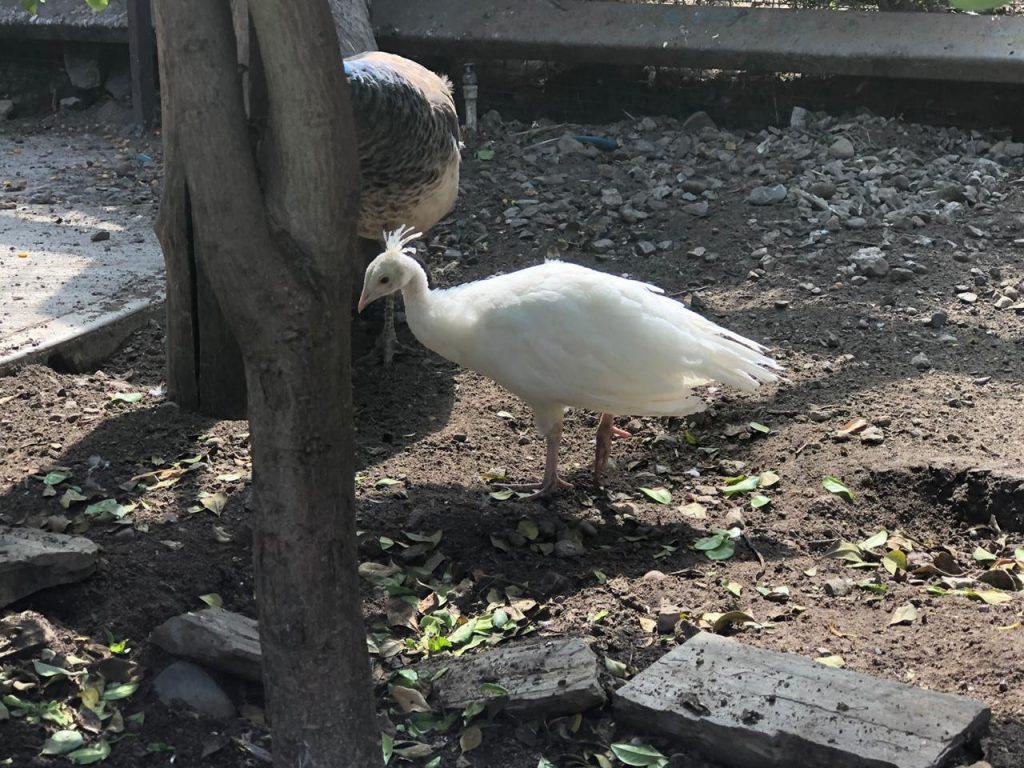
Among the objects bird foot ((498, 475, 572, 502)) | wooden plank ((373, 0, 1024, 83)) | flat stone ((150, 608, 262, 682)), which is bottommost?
bird foot ((498, 475, 572, 502))

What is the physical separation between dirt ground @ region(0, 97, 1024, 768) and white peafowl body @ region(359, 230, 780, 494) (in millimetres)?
345

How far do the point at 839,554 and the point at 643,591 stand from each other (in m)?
0.64

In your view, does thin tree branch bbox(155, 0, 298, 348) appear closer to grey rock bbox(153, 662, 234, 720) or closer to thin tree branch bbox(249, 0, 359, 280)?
thin tree branch bbox(249, 0, 359, 280)

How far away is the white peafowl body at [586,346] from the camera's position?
3.90m

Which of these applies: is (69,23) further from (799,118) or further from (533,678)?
(533,678)

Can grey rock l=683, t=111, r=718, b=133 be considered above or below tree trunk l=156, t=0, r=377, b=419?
above

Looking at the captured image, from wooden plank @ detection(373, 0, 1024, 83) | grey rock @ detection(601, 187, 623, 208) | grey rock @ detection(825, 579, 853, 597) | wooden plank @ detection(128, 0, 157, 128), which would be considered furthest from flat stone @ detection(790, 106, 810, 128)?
grey rock @ detection(825, 579, 853, 597)

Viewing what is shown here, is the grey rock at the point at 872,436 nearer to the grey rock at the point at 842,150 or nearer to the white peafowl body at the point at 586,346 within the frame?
the white peafowl body at the point at 586,346

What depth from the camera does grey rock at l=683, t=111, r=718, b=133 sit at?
7.54 m

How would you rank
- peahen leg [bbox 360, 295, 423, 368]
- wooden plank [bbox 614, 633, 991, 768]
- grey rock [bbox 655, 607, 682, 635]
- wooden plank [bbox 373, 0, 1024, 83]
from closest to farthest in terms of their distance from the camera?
wooden plank [bbox 614, 633, 991, 768], grey rock [bbox 655, 607, 682, 635], peahen leg [bbox 360, 295, 423, 368], wooden plank [bbox 373, 0, 1024, 83]

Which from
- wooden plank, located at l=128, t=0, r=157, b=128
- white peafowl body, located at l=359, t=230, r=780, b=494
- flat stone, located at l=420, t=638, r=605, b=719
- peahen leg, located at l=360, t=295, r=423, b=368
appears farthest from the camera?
wooden plank, located at l=128, t=0, r=157, b=128

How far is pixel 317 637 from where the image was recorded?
7.31 ft

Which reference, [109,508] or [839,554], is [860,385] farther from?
[109,508]

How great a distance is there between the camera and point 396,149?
5031 mm
